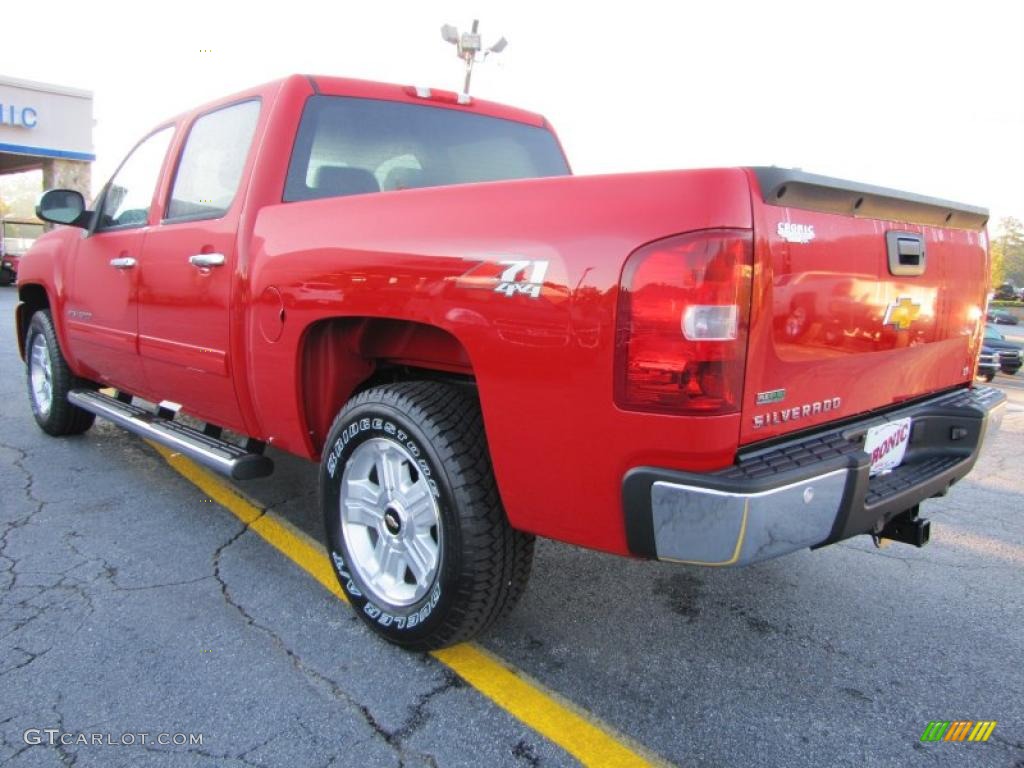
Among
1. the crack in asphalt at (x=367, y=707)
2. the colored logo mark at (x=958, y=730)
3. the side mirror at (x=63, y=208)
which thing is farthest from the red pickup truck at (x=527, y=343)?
the side mirror at (x=63, y=208)

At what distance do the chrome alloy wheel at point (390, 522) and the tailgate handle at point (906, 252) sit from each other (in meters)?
1.58

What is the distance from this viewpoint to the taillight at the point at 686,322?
182 centimetres

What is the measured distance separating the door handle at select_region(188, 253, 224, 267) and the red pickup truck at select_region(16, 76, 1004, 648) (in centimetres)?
1

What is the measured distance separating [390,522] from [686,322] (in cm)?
130

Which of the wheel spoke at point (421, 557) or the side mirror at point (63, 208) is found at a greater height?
the side mirror at point (63, 208)

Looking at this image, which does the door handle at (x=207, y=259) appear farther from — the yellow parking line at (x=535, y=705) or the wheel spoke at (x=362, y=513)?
the yellow parking line at (x=535, y=705)

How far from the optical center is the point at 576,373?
1979mm

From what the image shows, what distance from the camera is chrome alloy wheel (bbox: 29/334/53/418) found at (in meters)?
5.11

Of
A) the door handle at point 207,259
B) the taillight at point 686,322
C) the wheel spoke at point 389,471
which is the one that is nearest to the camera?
the taillight at point 686,322

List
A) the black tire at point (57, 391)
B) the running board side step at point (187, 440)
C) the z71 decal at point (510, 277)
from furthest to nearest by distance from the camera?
the black tire at point (57, 391)
the running board side step at point (187, 440)
the z71 decal at point (510, 277)

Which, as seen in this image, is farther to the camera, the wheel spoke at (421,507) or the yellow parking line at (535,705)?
the wheel spoke at (421,507)

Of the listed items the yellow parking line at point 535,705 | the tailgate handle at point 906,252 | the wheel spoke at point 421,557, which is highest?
the tailgate handle at point 906,252

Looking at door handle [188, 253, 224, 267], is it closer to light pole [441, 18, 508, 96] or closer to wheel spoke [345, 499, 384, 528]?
wheel spoke [345, 499, 384, 528]

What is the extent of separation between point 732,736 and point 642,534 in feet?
2.43
